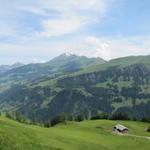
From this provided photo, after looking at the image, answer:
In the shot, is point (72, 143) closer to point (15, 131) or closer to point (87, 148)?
point (87, 148)

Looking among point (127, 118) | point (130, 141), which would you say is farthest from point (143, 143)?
point (127, 118)

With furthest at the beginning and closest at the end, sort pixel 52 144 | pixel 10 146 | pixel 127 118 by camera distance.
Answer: pixel 127 118, pixel 52 144, pixel 10 146

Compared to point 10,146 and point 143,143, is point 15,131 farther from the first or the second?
point 143,143

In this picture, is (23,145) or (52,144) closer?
(23,145)

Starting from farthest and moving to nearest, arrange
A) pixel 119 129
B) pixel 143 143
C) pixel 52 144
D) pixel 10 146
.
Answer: pixel 119 129 → pixel 143 143 → pixel 52 144 → pixel 10 146

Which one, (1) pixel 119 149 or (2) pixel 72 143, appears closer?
(2) pixel 72 143

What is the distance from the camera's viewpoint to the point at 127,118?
198m

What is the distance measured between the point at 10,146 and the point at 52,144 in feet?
38.7

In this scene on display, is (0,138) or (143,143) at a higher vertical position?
(0,138)

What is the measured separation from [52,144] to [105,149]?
14.8m

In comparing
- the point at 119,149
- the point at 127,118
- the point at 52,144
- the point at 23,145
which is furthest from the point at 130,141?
the point at 127,118

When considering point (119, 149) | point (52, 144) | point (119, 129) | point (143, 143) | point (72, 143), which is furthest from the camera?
point (119, 129)

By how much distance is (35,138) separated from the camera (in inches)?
3086

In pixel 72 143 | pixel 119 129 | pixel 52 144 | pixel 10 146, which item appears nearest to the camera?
pixel 10 146
